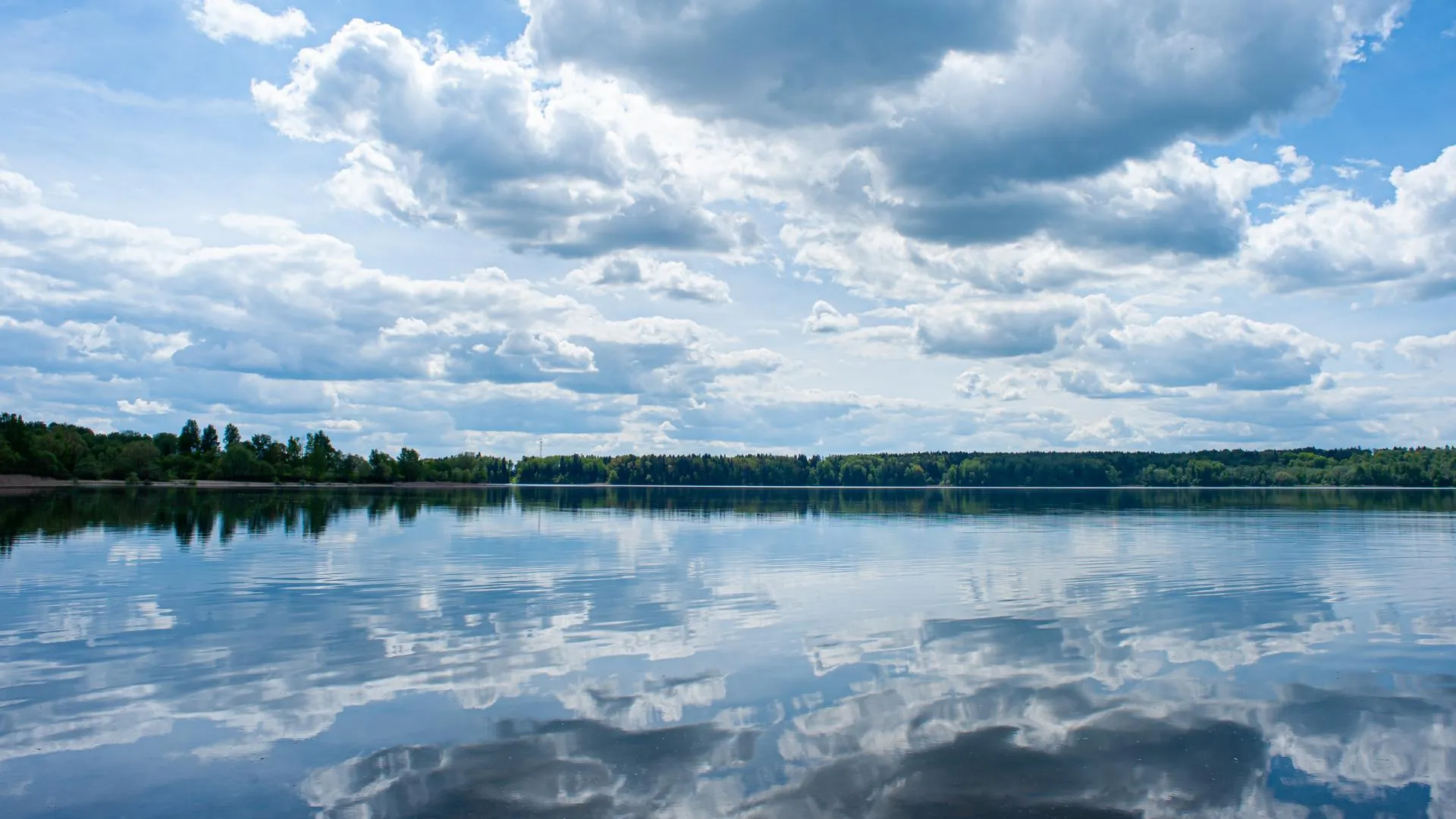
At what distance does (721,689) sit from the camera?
21984 mm

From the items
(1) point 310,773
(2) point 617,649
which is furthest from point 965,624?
(1) point 310,773

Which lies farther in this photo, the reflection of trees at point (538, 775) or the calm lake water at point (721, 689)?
the calm lake water at point (721, 689)

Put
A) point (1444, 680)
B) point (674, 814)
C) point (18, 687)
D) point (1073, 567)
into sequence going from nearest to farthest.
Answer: point (674, 814) → point (18, 687) → point (1444, 680) → point (1073, 567)

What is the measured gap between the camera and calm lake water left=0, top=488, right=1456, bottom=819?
50.4ft

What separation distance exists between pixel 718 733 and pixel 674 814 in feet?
13.5

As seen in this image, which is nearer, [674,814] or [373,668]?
[674,814]

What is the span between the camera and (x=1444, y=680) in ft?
77.0

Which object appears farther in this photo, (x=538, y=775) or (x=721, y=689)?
(x=721, y=689)

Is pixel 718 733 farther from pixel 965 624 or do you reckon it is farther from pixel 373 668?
pixel 965 624

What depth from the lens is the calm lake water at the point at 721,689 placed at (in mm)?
15352

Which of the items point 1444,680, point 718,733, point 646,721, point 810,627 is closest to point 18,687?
point 646,721

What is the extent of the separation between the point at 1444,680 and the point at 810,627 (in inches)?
663

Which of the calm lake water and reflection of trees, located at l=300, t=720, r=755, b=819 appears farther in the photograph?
the calm lake water

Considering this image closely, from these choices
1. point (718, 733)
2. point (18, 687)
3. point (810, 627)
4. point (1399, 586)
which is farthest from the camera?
point (1399, 586)
